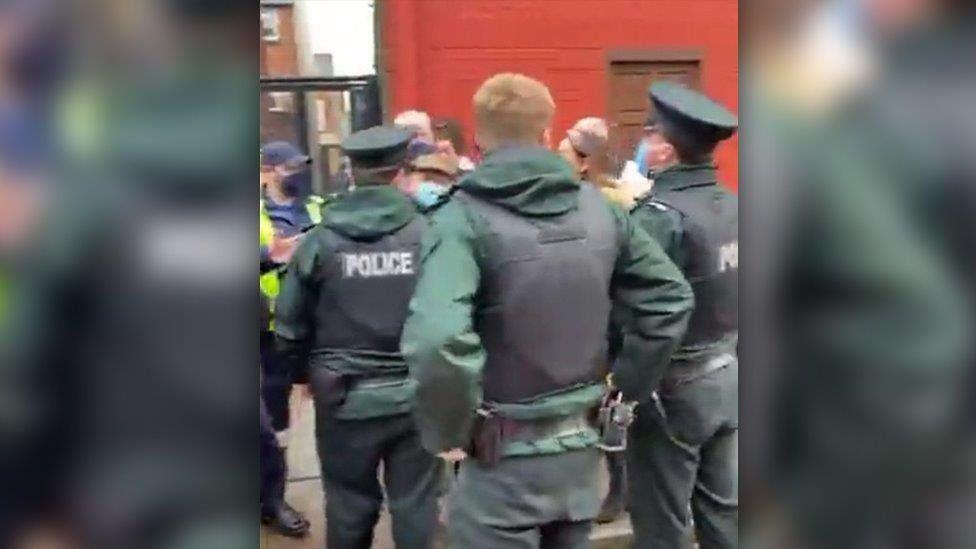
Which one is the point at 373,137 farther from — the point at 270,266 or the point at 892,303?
the point at 892,303

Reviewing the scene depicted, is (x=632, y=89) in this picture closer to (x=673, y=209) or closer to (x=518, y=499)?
(x=673, y=209)

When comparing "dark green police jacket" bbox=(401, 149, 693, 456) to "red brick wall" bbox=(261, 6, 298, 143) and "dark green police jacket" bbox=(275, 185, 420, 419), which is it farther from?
"red brick wall" bbox=(261, 6, 298, 143)

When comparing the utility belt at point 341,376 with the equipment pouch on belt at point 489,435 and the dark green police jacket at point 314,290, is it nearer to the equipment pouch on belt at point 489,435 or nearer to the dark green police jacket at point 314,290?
the dark green police jacket at point 314,290

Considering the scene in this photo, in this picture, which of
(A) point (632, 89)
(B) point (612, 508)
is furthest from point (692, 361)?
(A) point (632, 89)

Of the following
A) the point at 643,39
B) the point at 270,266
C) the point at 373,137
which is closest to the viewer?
the point at 373,137

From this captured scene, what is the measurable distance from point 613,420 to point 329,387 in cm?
103

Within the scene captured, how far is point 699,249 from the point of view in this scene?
3.36 m

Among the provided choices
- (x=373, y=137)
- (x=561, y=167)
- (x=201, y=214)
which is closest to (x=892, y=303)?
(x=201, y=214)

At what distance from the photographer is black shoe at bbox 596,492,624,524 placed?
183 inches

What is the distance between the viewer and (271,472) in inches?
175

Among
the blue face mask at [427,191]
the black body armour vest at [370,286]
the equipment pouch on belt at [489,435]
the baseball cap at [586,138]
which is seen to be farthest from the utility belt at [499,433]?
the baseball cap at [586,138]

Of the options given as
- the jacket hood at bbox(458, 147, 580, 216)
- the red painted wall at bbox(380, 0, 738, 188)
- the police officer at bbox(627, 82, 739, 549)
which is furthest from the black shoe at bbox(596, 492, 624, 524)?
the red painted wall at bbox(380, 0, 738, 188)

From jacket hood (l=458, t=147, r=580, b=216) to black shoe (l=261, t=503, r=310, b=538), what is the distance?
2.43 meters

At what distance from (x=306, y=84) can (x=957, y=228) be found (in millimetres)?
5538
